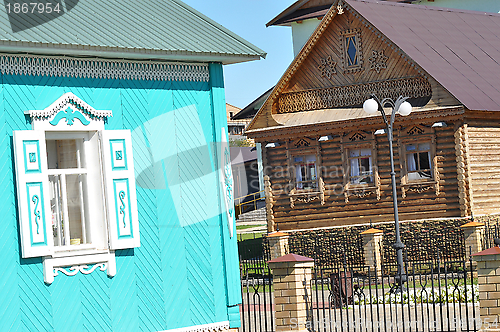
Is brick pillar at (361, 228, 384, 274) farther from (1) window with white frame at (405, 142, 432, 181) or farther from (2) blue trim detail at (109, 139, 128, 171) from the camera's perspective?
(2) blue trim detail at (109, 139, 128, 171)

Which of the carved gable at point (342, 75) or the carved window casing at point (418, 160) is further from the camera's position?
the carved gable at point (342, 75)

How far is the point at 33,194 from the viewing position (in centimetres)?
952

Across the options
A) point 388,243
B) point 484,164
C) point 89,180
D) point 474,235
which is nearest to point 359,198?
point 388,243

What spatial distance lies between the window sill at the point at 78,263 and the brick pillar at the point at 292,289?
7.74ft

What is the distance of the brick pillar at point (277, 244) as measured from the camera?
71.8 ft

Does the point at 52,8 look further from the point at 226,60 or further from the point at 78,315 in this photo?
the point at 78,315

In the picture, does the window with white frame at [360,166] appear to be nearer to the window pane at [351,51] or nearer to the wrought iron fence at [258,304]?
the window pane at [351,51]

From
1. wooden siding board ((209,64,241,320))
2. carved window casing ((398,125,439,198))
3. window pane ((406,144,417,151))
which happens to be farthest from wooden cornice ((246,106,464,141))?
wooden siding board ((209,64,241,320))

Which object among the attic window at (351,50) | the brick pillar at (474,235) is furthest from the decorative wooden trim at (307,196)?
the brick pillar at (474,235)

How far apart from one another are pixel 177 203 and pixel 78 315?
6.88 feet

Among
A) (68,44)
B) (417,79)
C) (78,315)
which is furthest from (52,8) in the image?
(417,79)

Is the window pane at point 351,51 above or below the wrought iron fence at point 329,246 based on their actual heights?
above

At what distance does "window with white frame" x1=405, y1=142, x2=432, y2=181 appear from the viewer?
23141 mm

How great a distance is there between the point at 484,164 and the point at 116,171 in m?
15.7
